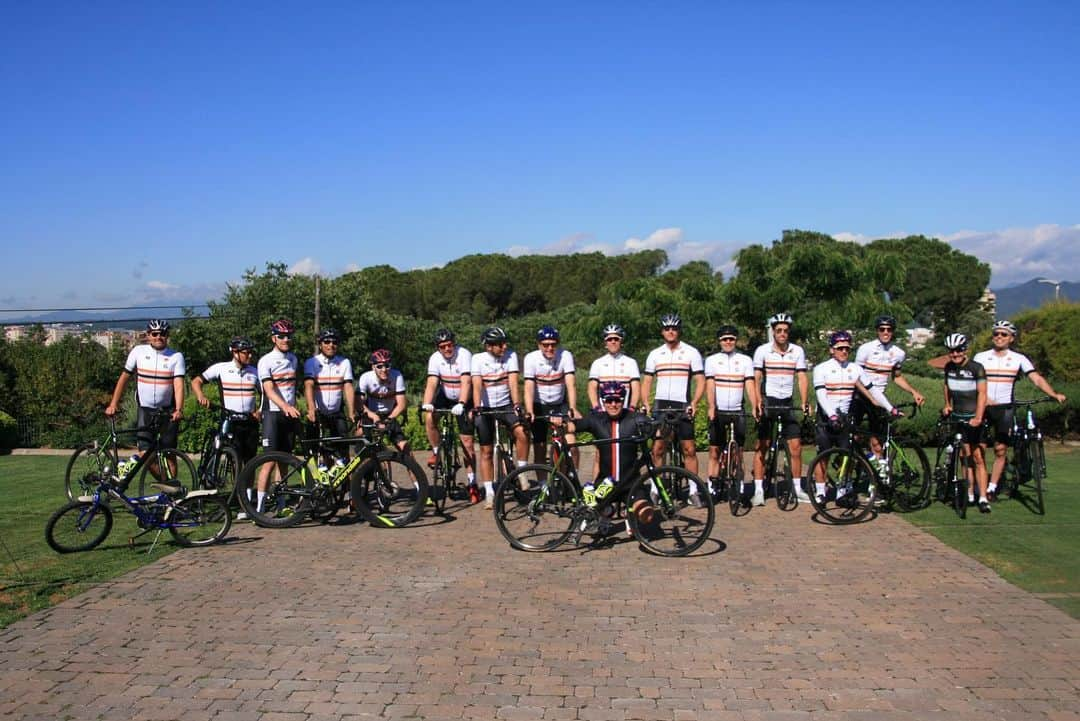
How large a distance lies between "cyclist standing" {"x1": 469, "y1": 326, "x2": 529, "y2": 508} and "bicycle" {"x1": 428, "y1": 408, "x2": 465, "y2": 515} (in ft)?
1.78

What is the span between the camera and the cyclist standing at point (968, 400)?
29.6 ft

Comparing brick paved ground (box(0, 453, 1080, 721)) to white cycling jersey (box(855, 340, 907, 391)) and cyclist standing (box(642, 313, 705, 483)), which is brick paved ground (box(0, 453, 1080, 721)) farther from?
white cycling jersey (box(855, 340, 907, 391))

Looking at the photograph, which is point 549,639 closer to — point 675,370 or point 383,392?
point 675,370

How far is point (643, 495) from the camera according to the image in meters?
7.55

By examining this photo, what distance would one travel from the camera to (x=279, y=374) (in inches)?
353

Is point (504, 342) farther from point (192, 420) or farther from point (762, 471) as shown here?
point (192, 420)

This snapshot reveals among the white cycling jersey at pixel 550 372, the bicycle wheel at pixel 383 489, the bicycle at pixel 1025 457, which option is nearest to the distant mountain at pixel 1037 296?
the bicycle at pixel 1025 457

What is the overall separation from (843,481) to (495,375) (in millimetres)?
3668

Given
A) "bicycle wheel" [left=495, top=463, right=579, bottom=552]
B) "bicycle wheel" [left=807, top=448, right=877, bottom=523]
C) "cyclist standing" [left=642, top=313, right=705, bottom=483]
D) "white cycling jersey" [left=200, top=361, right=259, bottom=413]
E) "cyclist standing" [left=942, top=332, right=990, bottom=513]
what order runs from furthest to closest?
"white cycling jersey" [left=200, top=361, right=259, bottom=413]
"cyclist standing" [left=642, top=313, right=705, bottom=483]
"cyclist standing" [left=942, top=332, right=990, bottom=513]
"bicycle wheel" [left=807, top=448, right=877, bottom=523]
"bicycle wheel" [left=495, top=463, right=579, bottom=552]

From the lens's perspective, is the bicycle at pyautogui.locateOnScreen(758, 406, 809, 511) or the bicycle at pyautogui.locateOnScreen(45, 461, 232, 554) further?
the bicycle at pyautogui.locateOnScreen(758, 406, 809, 511)

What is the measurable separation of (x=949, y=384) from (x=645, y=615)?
519 cm

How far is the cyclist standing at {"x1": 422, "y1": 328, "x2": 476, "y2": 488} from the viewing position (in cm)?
954

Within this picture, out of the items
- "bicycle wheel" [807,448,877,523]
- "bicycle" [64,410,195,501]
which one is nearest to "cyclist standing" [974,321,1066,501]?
"bicycle wheel" [807,448,877,523]

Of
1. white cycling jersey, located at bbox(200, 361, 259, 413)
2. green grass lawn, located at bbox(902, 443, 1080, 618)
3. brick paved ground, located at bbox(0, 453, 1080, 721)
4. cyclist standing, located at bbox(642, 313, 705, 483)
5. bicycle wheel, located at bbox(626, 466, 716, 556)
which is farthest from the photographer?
white cycling jersey, located at bbox(200, 361, 259, 413)
